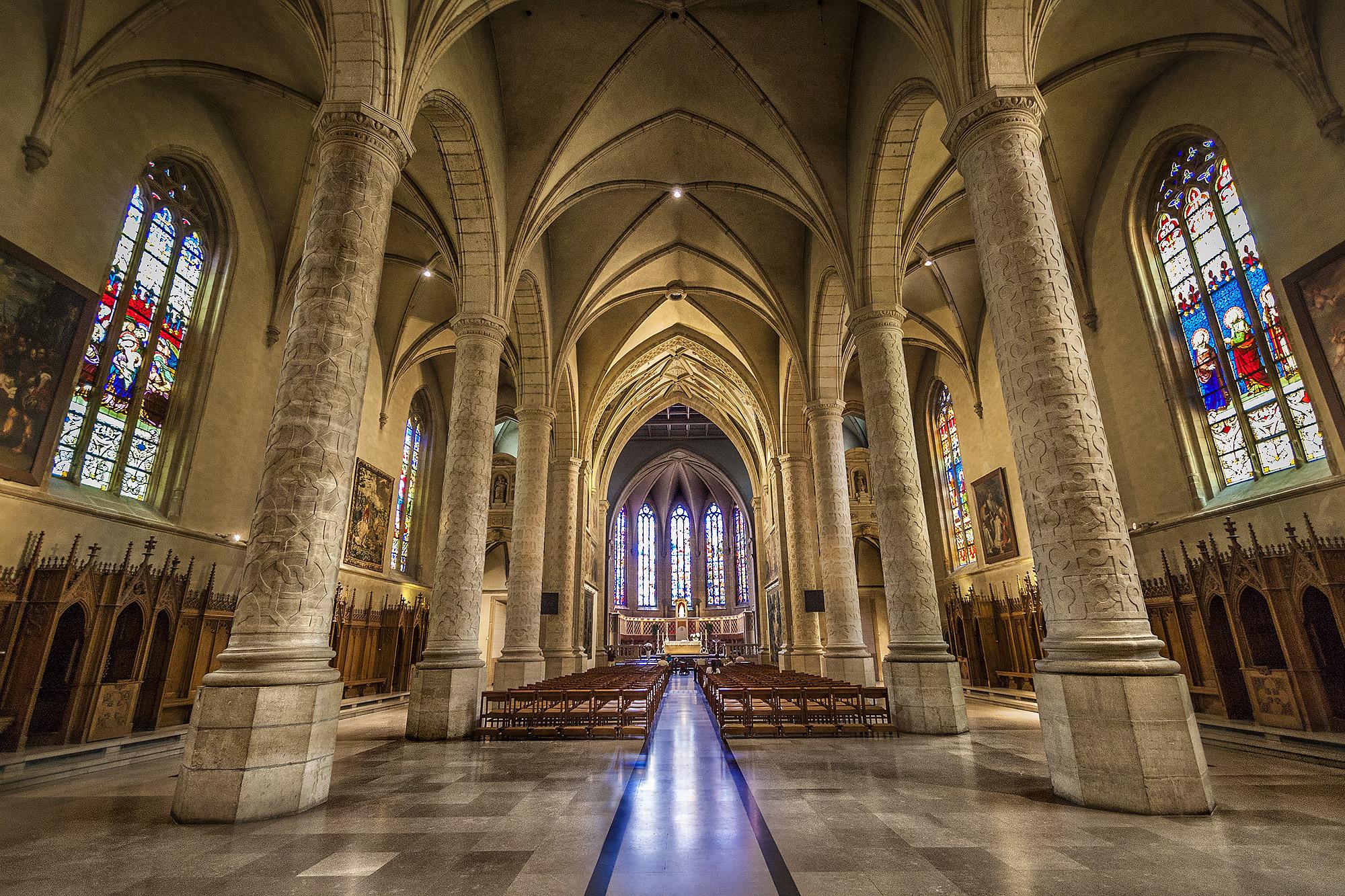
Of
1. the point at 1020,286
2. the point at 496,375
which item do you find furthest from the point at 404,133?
the point at 1020,286

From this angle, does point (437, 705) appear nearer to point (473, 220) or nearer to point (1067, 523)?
point (1067, 523)

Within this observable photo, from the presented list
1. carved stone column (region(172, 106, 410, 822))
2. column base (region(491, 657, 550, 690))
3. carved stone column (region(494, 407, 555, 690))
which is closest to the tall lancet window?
carved stone column (region(494, 407, 555, 690))

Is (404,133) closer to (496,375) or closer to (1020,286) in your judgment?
(496,375)

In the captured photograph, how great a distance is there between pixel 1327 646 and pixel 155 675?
16.5m

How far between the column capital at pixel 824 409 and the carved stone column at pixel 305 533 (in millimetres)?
10570

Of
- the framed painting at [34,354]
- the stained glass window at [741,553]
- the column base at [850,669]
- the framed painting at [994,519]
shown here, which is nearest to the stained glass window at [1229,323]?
the framed painting at [994,519]

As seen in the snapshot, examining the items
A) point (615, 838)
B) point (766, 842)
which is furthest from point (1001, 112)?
point (615, 838)

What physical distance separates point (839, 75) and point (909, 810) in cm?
1164

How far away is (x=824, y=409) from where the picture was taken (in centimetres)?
1465

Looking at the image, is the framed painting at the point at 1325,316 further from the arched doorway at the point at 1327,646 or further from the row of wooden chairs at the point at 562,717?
the row of wooden chairs at the point at 562,717

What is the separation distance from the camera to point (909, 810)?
14.5 feet

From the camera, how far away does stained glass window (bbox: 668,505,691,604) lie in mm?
39844

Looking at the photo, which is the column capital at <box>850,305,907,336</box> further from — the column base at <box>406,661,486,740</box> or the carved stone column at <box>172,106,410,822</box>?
the column base at <box>406,661,486,740</box>

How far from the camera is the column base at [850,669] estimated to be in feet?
41.0
